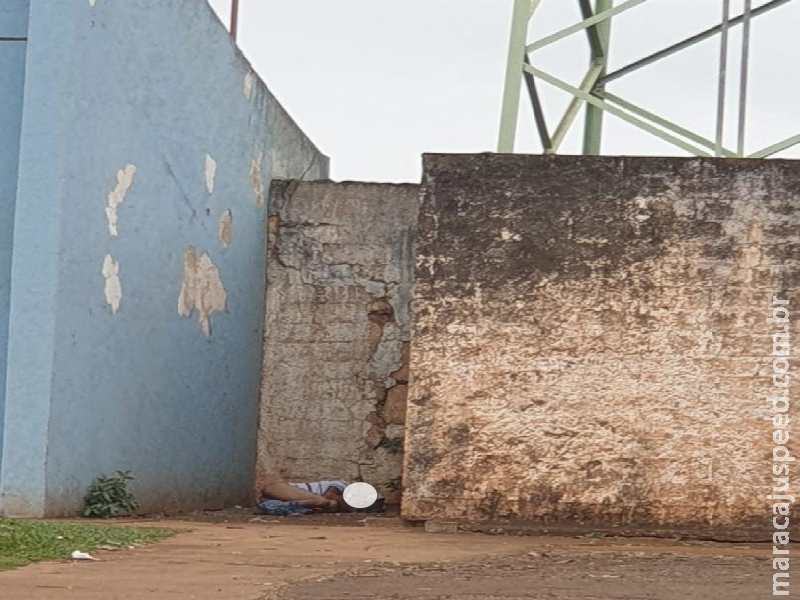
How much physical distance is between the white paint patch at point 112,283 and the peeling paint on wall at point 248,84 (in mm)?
2599

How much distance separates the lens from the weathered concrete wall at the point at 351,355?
10.1 m

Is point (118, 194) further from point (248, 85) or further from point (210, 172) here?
point (248, 85)

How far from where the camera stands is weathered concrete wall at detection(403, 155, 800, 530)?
7.05 meters

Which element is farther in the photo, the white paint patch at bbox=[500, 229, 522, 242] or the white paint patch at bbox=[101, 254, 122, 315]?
the white paint patch at bbox=[101, 254, 122, 315]

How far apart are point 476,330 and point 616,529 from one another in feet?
4.00

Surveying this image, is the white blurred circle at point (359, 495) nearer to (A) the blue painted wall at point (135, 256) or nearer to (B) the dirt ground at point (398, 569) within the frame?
(A) the blue painted wall at point (135, 256)

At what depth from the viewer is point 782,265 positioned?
23.2ft

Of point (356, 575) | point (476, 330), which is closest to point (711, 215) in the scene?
point (476, 330)

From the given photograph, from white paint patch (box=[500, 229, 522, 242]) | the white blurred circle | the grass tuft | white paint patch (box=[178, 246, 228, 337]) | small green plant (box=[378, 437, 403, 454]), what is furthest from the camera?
small green plant (box=[378, 437, 403, 454])

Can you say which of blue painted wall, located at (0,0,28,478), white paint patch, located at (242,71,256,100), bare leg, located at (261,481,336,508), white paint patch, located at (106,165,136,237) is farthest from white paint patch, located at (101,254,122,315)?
white paint patch, located at (242,71,256,100)

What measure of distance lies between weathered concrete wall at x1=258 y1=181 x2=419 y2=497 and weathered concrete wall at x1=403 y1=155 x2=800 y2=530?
2.96 m

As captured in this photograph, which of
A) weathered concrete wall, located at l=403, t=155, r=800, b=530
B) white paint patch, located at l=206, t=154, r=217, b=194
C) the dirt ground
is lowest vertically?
the dirt ground

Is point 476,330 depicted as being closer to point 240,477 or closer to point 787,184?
point 787,184

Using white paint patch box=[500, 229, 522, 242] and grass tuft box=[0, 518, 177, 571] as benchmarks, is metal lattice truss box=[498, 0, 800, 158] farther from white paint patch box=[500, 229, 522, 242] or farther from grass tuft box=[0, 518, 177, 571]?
grass tuft box=[0, 518, 177, 571]
